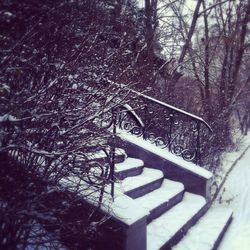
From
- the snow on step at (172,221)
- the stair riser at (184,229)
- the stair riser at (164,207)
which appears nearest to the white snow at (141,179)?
the stair riser at (164,207)

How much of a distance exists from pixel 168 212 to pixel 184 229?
438mm

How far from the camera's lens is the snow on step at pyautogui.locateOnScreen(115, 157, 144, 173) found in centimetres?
610

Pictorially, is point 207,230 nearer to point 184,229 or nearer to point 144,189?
point 184,229

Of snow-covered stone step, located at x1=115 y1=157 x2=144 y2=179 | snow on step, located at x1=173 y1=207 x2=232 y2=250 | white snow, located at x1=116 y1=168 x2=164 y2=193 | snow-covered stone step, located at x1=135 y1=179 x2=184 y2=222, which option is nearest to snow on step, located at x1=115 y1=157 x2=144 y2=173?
snow-covered stone step, located at x1=115 y1=157 x2=144 y2=179

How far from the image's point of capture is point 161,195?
6.09 meters

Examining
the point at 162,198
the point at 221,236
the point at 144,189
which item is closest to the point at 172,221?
the point at 162,198

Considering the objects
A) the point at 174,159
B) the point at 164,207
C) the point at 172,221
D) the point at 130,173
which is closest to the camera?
the point at 172,221

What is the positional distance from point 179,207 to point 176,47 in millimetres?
9168

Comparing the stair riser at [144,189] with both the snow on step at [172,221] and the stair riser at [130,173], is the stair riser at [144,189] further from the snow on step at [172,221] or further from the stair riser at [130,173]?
the snow on step at [172,221]

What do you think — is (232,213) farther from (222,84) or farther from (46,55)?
(222,84)

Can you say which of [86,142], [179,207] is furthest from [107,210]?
[179,207]

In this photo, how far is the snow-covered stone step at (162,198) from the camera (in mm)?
5525

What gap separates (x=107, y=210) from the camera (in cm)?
408

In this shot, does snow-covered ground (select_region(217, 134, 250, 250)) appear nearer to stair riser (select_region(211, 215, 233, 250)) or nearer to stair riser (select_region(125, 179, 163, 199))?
stair riser (select_region(211, 215, 233, 250))
